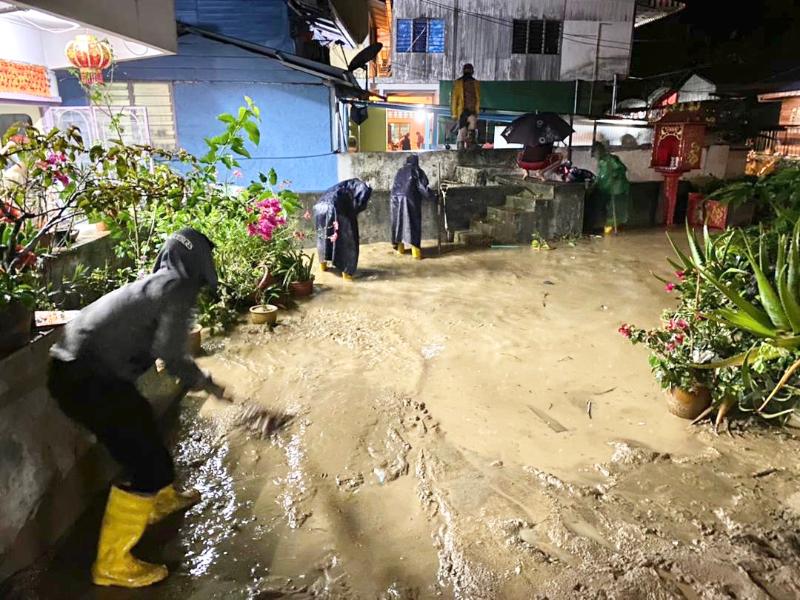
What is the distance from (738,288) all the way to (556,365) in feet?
5.59

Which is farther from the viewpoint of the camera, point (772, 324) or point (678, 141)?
point (678, 141)

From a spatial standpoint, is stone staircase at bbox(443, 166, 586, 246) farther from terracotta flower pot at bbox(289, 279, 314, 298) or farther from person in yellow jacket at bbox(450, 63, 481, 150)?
terracotta flower pot at bbox(289, 279, 314, 298)

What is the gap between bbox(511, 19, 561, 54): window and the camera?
18875mm

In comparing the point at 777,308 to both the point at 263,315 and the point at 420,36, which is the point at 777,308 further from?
the point at 420,36

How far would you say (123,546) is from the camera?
9.02 feet

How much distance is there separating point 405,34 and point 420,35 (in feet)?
1.74

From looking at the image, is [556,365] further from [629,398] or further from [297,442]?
[297,442]

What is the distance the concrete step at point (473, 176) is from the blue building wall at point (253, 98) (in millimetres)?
3056

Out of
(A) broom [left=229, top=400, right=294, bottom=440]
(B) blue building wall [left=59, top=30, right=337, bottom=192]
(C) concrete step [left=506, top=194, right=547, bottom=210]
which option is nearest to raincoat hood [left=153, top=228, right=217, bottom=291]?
(A) broom [left=229, top=400, right=294, bottom=440]

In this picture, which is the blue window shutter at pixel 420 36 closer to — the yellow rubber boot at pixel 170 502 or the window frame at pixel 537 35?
the window frame at pixel 537 35

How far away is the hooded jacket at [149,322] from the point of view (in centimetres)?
271

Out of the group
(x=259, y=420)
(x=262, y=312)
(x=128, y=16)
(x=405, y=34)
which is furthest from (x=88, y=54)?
(x=405, y=34)

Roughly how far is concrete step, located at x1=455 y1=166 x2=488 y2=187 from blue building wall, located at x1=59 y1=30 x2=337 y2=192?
10.0 feet

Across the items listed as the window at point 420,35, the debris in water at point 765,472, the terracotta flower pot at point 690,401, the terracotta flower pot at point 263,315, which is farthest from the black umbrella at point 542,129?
the window at point 420,35
